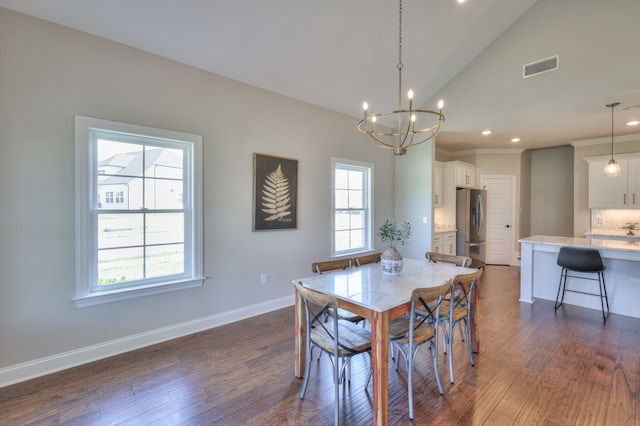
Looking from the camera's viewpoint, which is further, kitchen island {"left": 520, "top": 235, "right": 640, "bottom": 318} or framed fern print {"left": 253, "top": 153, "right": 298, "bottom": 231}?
framed fern print {"left": 253, "top": 153, "right": 298, "bottom": 231}

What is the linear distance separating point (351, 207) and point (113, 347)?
3.48 meters

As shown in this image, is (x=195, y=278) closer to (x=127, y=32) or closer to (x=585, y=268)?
(x=127, y=32)

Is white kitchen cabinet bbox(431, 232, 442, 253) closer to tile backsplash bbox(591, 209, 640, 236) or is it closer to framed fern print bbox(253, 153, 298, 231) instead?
framed fern print bbox(253, 153, 298, 231)

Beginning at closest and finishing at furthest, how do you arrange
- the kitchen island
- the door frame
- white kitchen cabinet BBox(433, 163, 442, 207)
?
the kitchen island, white kitchen cabinet BBox(433, 163, 442, 207), the door frame

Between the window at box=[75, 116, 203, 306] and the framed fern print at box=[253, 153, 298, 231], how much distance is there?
0.70 meters

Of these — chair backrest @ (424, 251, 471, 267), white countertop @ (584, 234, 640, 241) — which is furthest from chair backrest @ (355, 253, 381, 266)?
white countertop @ (584, 234, 640, 241)

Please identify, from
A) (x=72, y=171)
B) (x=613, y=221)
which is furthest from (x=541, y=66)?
(x=72, y=171)

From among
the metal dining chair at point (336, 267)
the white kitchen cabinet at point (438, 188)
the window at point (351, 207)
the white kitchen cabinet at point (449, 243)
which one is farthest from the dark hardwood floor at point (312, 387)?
the white kitchen cabinet at point (438, 188)

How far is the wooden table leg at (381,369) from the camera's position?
167cm

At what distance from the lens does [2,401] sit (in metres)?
2.04

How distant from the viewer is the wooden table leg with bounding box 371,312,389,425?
5.49 ft

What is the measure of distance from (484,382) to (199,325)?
275cm

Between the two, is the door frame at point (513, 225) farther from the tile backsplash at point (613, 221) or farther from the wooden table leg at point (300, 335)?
the wooden table leg at point (300, 335)

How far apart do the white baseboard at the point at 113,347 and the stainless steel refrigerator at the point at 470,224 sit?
13.7 ft
